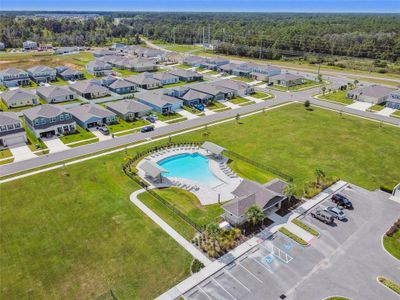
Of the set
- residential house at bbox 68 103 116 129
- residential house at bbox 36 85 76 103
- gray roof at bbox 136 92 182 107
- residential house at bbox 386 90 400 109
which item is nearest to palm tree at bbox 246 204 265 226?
residential house at bbox 68 103 116 129

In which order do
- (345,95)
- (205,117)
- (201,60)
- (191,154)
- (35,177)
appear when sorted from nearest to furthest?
1. (35,177)
2. (191,154)
3. (205,117)
4. (345,95)
5. (201,60)

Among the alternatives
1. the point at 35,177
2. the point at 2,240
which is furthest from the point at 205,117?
the point at 2,240

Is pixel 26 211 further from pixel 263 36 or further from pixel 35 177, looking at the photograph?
pixel 263 36

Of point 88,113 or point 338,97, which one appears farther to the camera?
point 338,97

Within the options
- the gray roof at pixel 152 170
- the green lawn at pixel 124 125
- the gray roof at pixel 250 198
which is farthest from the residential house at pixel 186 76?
the gray roof at pixel 250 198

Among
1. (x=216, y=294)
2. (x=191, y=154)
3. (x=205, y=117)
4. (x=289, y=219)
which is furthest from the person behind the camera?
(x=205, y=117)

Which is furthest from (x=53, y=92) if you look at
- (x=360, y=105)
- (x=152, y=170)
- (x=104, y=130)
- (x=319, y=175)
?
(x=360, y=105)

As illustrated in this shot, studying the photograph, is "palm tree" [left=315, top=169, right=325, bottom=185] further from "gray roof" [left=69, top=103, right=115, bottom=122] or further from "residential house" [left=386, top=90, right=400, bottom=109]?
"residential house" [left=386, top=90, right=400, bottom=109]

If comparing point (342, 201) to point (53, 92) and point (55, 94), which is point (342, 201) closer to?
point (55, 94)
